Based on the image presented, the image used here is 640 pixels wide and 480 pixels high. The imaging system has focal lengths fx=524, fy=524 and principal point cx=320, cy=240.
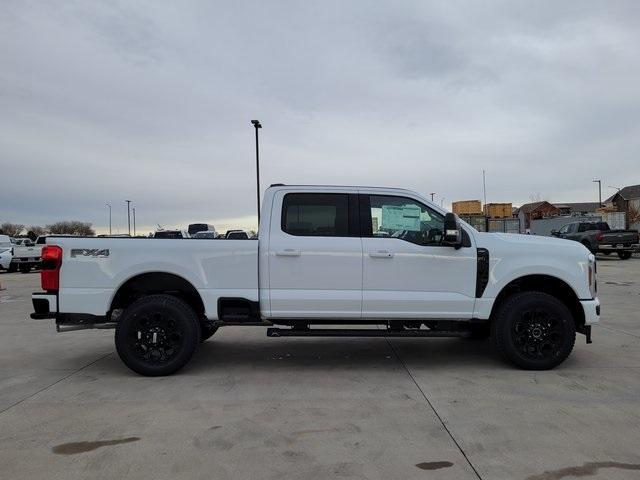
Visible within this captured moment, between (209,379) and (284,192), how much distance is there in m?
2.25

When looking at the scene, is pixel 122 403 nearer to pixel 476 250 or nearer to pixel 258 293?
pixel 258 293

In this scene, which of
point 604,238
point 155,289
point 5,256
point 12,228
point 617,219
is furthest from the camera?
point 12,228

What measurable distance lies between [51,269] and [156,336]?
1.36 m

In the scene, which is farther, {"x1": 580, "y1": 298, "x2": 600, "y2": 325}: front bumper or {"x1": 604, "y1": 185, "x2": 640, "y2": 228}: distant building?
{"x1": 604, "y1": 185, "x2": 640, "y2": 228}: distant building

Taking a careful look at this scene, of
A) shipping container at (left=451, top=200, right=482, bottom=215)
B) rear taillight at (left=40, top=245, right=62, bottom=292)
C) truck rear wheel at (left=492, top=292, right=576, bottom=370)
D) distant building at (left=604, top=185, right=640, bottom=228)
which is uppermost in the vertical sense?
distant building at (left=604, top=185, right=640, bottom=228)

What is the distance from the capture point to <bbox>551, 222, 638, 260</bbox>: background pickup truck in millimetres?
25562

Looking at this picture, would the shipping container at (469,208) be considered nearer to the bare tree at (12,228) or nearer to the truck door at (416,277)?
the truck door at (416,277)

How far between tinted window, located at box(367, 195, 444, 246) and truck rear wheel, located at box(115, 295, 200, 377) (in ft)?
7.59

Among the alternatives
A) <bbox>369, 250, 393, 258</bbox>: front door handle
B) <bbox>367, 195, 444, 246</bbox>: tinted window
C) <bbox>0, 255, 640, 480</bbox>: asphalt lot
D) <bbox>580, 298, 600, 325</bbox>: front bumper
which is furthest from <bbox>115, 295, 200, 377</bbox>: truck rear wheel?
<bbox>580, 298, 600, 325</bbox>: front bumper

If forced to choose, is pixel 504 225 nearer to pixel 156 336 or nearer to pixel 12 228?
pixel 156 336

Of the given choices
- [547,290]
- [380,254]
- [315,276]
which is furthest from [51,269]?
[547,290]

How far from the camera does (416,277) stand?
5.84 m

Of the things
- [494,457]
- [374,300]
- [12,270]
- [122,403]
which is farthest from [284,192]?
[12,270]

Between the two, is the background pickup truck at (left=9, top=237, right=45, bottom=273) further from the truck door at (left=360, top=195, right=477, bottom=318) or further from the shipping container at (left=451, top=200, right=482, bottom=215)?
the shipping container at (left=451, top=200, right=482, bottom=215)
